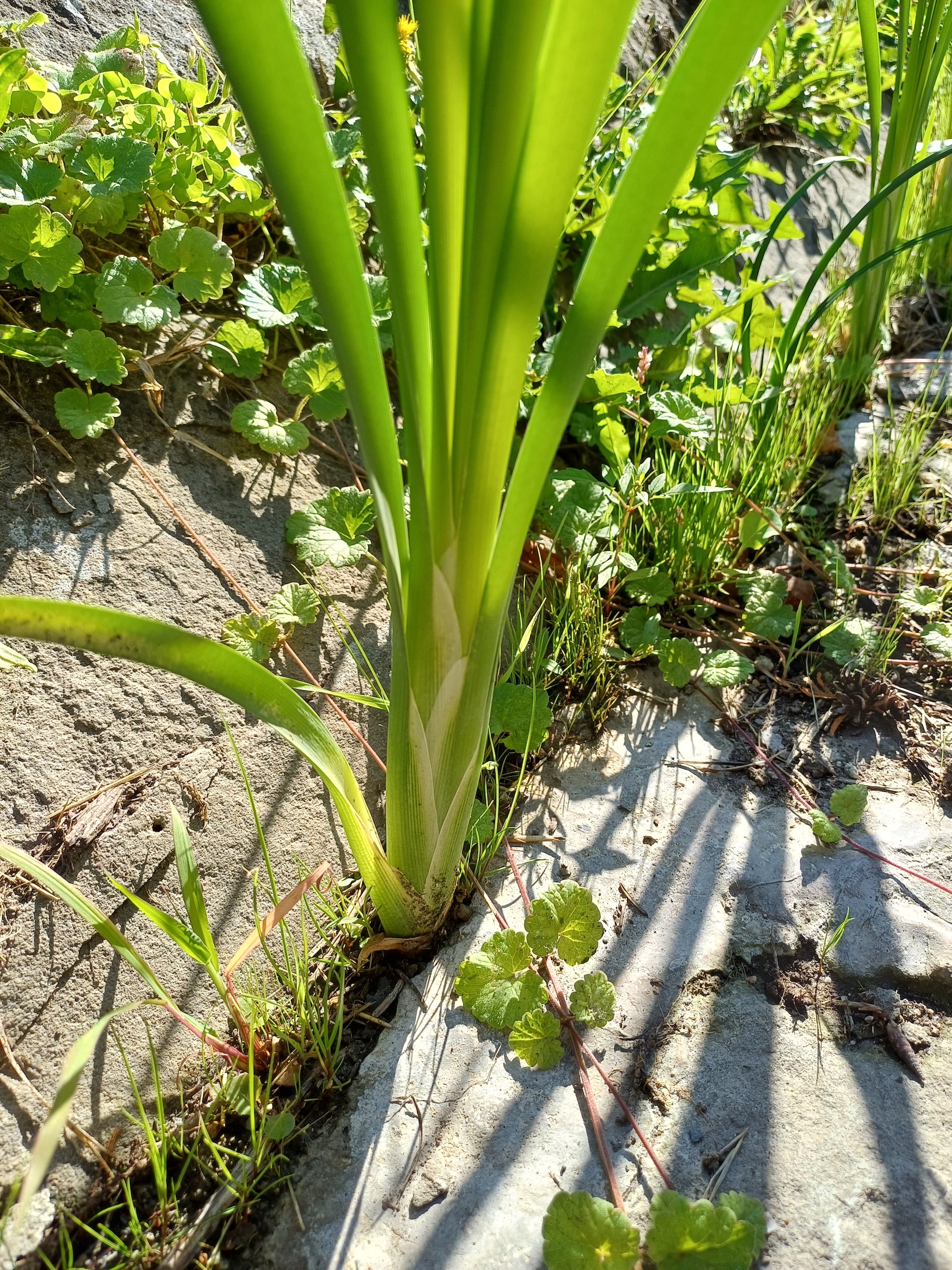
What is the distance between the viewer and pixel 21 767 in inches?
33.3

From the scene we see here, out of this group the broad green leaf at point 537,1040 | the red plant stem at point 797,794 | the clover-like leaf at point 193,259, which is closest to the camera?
the broad green leaf at point 537,1040

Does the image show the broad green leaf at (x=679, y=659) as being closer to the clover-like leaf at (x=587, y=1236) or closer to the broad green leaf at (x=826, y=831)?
the broad green leaf at (x=826, y=831)

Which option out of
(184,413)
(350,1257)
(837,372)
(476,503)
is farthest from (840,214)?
(350,1257)

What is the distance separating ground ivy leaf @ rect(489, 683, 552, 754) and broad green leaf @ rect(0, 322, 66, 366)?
694 millimetres

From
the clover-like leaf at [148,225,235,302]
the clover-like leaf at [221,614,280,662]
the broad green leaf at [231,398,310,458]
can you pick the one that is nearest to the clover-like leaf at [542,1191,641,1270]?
the clover-like leaf at [221,614,280,662]

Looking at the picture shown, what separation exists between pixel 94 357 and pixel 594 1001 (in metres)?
0.96

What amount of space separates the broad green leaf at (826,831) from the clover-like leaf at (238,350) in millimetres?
963

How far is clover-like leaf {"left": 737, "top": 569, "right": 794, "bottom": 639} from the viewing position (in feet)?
3.87

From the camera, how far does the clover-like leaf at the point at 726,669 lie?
43.7 inches

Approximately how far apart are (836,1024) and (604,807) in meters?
0.34

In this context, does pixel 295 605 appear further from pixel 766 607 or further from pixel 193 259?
pixel 766 607

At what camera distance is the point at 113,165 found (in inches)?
40.7

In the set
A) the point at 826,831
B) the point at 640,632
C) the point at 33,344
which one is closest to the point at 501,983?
the point at 826,831

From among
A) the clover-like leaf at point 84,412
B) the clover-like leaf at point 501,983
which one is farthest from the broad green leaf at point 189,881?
the clover-like leaf at point 84,412
